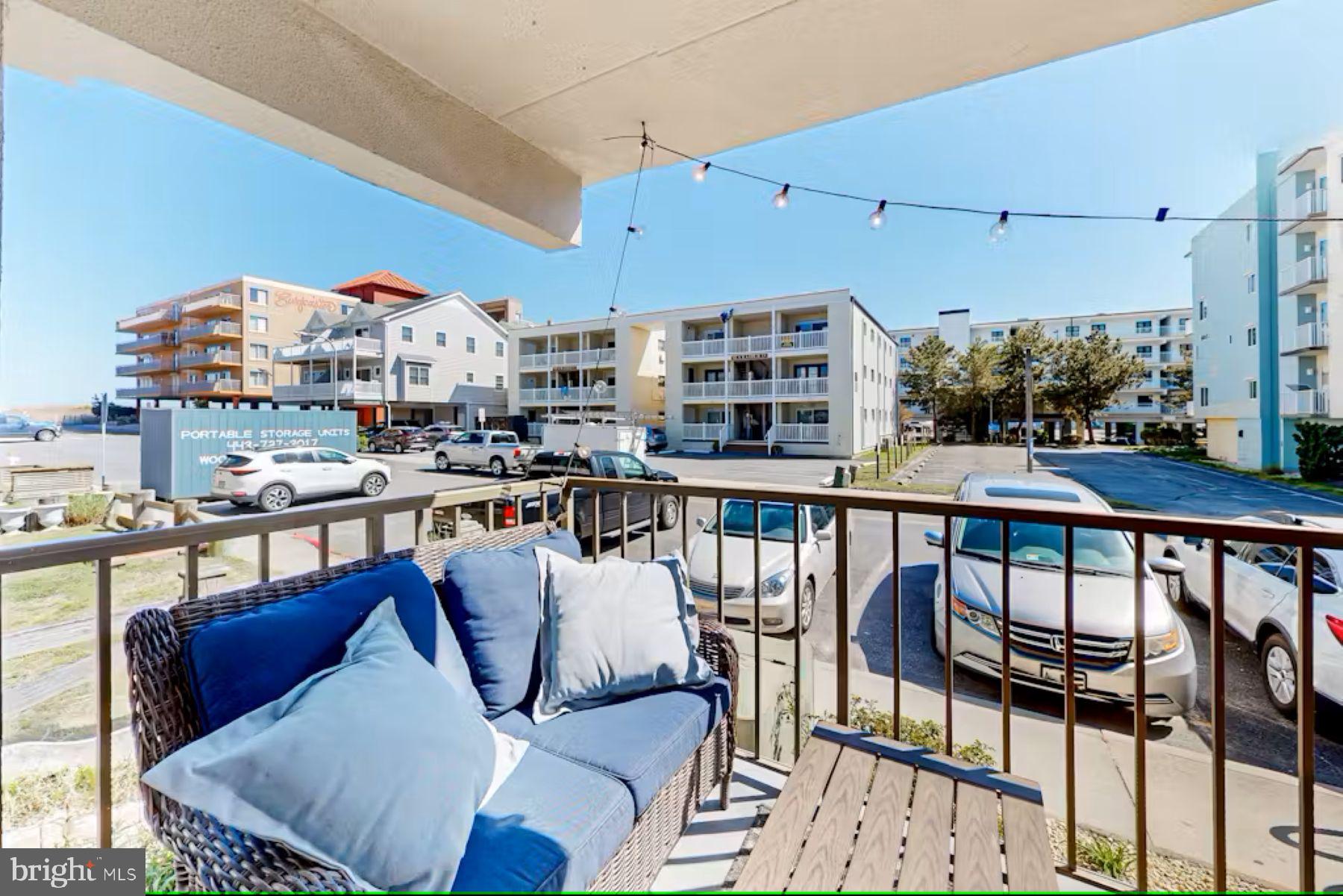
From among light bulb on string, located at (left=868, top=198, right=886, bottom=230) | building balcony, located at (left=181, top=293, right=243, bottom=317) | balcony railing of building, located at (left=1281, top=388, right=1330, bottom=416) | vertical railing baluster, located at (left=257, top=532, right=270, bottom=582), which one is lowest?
vertical railing baluster, located at (left=257, top=532, right=270, bottom=582)

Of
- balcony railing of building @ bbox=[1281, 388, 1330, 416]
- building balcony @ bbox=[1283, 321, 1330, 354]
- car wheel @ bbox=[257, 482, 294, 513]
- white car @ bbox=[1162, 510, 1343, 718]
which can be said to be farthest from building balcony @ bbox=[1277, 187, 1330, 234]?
car wheel @ bbox=[257, 482, 294, 513]

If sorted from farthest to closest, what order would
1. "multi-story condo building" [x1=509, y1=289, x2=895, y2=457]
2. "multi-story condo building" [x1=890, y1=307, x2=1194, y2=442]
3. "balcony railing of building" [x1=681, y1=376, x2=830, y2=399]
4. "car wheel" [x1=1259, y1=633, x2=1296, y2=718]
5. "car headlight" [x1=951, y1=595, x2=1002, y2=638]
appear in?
"balcony railing of building" [x1=681, y1=376, x2=830, y2=399]
"multi-story condo building" [x1=509, y1=289, x2=895, y2=457]
"multi-story condo building" [x1=890, y1=307, x2=1194, y2=442]
"car headlight" [x1=951, y1=595, x2=1002, y2=638]
"car wheel" [x1=1259, y1=633, x2=1296, y2=718]

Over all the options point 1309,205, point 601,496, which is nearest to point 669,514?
point 601,496

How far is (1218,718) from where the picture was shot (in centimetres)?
97

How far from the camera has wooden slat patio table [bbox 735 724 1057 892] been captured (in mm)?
687

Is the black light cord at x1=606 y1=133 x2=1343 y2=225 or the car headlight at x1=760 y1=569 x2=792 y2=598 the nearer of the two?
the black light cord at x1=606 y1=133 x2=1343 y2=225

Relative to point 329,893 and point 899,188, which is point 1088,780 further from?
point 899,188

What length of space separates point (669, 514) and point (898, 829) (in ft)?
13.9

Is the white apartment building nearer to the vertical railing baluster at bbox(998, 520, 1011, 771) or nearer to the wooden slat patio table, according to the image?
the wooden slat patio table

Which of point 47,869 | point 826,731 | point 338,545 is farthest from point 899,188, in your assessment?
point 338,545

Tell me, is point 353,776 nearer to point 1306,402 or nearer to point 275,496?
point 275,496

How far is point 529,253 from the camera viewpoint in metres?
2.67

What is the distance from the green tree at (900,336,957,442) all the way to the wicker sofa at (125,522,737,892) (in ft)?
21.5
